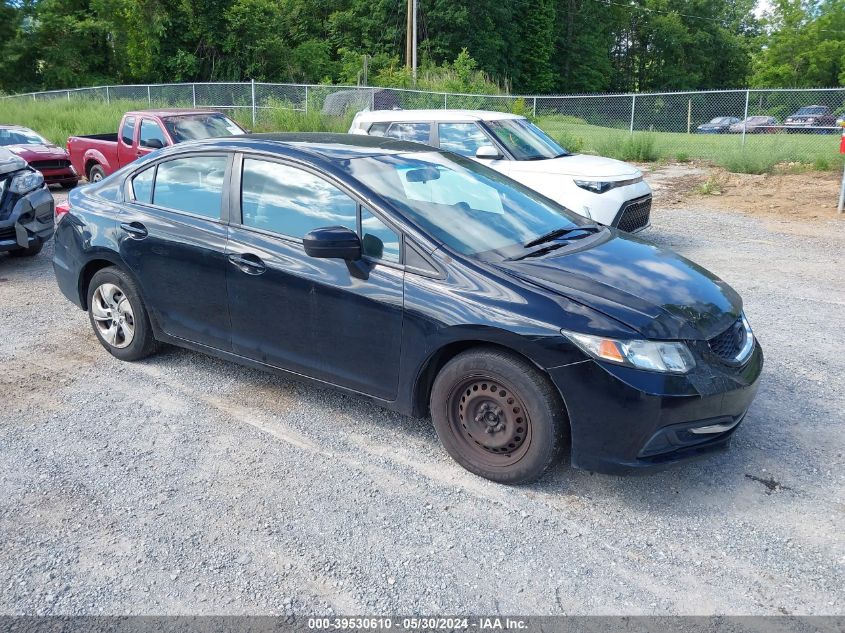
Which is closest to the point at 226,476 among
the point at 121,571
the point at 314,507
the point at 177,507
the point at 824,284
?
the point at 177,507

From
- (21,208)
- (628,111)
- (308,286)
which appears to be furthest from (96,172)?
(628,111)

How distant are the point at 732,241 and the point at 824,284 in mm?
2470

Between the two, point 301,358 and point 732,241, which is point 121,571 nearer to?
point 301,358

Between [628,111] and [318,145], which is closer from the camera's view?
[318,145]

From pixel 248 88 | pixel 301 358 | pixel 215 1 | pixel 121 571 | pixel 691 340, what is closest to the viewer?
pixel 121 571

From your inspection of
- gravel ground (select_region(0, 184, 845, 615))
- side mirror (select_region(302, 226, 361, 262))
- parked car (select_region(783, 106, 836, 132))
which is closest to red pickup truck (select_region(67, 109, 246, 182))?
gravel ground (select_region(0, 184, 845, 615))

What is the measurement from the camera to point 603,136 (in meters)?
19.8

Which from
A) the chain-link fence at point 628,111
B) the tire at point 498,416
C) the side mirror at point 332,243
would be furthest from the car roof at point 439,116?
the chain-link fence at point 628,111

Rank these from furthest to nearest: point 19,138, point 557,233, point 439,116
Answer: point 19,138 → point 439,116 → point 557,233

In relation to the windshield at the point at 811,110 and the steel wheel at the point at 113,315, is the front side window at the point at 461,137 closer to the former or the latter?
the steel wheel at the point at 113,315

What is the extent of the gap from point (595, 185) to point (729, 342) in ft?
17.1

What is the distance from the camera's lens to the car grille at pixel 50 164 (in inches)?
582

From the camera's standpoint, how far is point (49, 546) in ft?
10.8

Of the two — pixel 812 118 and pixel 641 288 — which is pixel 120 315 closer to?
pixel 641 288
